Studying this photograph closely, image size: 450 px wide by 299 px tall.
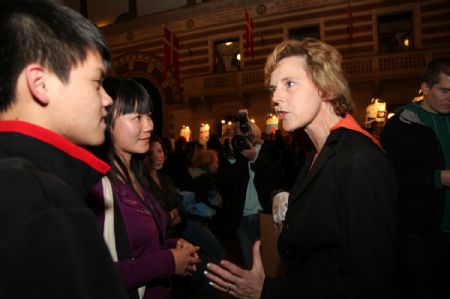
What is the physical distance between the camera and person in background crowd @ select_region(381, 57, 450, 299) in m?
2.37

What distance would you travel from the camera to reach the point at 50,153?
77 cm

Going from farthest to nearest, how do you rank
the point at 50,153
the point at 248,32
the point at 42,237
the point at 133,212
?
the point at 248,32
the point at 133,212
the point at 50,153
the point at 42,237

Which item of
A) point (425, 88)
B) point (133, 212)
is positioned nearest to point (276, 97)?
point (133, 212)

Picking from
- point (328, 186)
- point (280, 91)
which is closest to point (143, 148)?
point (280, 91)

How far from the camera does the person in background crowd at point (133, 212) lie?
1500 millimetres

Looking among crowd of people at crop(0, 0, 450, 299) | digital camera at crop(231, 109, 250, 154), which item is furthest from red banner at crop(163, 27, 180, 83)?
crowd of people at crop(0, 0, 450, 299)

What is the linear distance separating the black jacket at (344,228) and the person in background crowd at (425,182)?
4.13ft

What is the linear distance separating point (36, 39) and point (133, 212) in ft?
3.66

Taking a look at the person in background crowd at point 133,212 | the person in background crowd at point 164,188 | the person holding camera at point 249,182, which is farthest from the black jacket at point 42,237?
the person holding camera at point 249,182

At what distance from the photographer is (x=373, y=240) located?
1178 mm

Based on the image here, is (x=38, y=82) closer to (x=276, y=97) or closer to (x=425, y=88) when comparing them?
(x=276, y=97)

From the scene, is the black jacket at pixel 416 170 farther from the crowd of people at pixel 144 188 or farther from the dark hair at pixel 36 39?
the dark hair at pixel 36 39

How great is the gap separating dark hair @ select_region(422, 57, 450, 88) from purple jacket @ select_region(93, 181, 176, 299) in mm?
2466

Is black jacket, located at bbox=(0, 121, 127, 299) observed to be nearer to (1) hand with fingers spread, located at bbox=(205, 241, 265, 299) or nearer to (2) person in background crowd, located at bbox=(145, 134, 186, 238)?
(1) hand with fingers spread, located at bbox=(205, 241, 265, 299)
